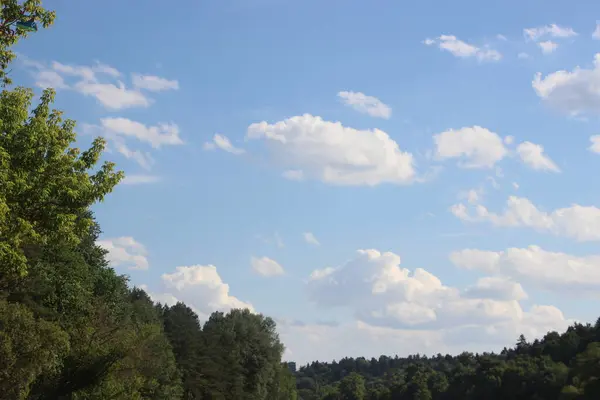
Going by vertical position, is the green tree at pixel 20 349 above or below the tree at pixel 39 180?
below

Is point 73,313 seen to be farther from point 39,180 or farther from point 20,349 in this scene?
point 39,180

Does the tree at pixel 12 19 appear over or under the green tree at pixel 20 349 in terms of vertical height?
over

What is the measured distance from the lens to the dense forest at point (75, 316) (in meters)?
20.3

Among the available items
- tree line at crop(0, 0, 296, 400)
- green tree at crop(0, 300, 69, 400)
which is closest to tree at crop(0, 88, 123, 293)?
tree line at crop(0, 0, 296, 400)

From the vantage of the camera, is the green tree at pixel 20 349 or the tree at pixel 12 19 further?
the green tree at pixel 20 349

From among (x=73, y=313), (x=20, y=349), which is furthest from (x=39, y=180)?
(x=73, y=313)

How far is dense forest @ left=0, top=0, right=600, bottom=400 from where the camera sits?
20.3 meters

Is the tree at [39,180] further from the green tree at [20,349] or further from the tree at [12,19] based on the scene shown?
the green tree at [20,349]

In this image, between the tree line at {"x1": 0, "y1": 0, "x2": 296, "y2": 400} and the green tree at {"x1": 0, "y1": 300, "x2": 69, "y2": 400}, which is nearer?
the tree line at {"x1": 0, "y1": 0, "x2": 296, "y2": 400}

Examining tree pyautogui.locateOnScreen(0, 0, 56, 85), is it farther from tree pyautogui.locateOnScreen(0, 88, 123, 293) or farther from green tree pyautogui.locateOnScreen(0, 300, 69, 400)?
green tree pyautogui.locateOnScreen(0, 300, 69, 400)

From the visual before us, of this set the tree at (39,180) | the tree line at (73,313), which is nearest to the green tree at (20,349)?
the tree line at (73,313)

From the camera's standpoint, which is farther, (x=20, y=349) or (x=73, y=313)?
(x=73, y=313)

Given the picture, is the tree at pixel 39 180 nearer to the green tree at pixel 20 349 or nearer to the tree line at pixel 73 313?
the tree line at pixel 73 313

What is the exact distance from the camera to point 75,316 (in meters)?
52.5
